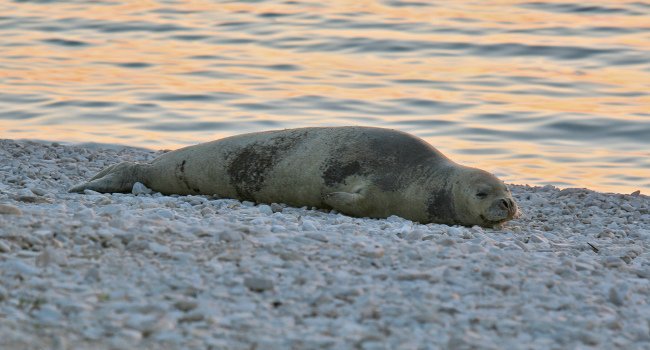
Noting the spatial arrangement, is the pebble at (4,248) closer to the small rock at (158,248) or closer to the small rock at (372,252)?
the small rock at (158,248)

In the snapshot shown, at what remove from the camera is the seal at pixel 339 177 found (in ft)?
25.9

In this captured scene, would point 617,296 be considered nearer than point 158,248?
Yes

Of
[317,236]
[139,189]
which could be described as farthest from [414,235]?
[139,189]

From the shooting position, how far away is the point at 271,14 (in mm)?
23641

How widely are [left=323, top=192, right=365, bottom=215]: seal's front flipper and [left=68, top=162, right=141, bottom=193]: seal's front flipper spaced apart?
181 cm

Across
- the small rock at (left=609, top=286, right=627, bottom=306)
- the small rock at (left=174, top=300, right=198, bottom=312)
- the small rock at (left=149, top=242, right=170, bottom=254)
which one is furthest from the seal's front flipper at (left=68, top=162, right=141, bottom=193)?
the small rock at (left=609, top=286, right=627, bottom=306)

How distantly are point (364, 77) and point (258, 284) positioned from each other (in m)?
12.3

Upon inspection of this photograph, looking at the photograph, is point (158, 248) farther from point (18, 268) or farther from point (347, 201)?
point (347, 201)

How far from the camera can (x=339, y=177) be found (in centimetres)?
816

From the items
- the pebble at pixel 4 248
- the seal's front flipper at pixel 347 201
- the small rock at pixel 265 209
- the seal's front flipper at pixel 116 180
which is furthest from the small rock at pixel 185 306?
the seal's front flipper at pixel 116 180

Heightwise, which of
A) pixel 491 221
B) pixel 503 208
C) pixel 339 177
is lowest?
pixel 491 221

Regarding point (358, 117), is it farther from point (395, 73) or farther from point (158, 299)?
point (158, 299)

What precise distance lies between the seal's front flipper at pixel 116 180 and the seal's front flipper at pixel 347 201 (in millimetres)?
1809

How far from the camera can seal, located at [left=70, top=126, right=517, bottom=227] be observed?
7887 millimetres
